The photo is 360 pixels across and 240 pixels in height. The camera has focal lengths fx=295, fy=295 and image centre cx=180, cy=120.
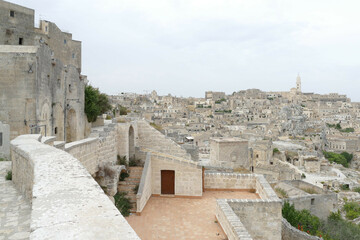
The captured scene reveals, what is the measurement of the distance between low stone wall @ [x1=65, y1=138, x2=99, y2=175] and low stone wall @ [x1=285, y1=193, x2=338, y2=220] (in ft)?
42.4

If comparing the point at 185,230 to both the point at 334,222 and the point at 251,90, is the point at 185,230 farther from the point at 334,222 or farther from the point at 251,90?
the point at 251,90

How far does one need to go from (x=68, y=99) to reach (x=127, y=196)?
7.09 metres

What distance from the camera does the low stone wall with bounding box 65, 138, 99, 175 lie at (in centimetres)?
736

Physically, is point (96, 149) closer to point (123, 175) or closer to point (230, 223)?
point (123, 175)

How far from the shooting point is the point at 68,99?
47.2 feet

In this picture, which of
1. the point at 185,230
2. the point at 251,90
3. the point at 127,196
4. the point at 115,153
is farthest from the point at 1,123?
the point at 251,90

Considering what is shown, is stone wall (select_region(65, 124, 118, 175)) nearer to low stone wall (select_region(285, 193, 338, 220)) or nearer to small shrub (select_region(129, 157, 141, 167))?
small shrub (select_region(129, 157, 141, 167))

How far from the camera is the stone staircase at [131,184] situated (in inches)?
368

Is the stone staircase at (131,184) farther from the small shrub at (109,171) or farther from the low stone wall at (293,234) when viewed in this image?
the low stone wall at (293,234)

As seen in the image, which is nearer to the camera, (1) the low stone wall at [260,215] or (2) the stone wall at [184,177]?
(1) the low stone wall at [260,215]

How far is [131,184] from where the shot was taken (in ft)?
33.4

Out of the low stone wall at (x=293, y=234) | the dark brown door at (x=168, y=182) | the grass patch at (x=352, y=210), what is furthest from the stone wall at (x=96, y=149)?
the grass patch at (x=352, y=210)

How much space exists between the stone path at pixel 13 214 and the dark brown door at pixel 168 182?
610 centimetres

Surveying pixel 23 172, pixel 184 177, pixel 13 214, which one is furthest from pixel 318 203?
pixel 13 214
